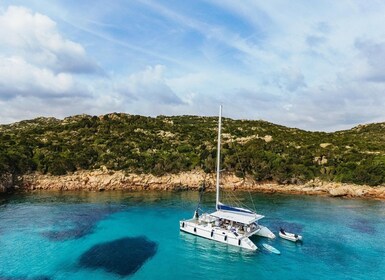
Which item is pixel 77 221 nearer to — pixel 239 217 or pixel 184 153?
pixel 239 217

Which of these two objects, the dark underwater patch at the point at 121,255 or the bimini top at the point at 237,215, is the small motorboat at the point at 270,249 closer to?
the bimini top at the point at 237,215

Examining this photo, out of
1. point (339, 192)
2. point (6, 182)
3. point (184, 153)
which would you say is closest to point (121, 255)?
point (6, 182)

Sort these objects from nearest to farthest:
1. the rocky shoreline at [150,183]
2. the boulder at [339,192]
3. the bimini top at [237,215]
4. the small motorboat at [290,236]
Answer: the small motorboat at [290,236]
the bimini top at [237,215]
the boulder at [339,192]
the rocky shoreline at [150,183]

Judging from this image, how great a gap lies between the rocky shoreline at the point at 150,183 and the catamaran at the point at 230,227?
67.9 feet

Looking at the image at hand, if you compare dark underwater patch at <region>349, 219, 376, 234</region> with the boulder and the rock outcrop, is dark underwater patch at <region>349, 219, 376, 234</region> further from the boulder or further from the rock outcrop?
the rock outcrop

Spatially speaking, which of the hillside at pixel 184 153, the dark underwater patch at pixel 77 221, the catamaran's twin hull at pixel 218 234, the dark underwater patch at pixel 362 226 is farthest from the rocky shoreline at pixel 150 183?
the catamaran's twin hull at pixel 218 234

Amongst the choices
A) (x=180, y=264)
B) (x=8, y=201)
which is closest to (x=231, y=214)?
(x=180, y=264)

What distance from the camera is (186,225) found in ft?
106

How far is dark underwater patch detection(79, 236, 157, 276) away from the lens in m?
24.5

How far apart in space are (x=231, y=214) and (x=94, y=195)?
24.8m

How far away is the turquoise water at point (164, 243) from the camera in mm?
24078

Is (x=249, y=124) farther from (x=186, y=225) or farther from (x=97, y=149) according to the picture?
(x=186, y=225)

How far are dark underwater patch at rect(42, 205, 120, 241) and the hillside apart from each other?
15251 mm

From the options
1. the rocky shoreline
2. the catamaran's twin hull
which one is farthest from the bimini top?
the rocky shoreline
